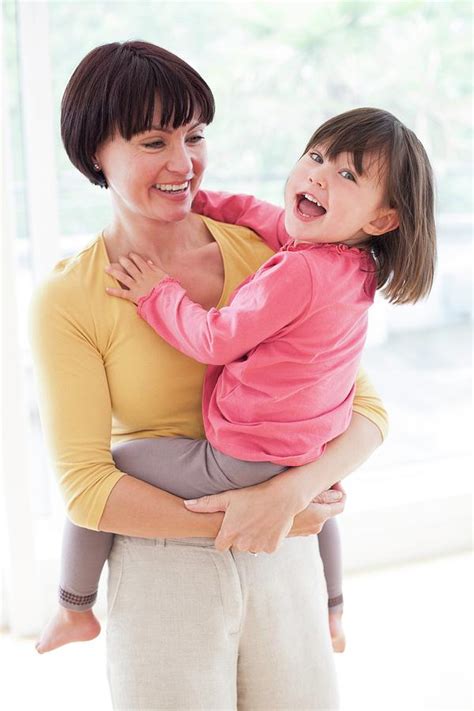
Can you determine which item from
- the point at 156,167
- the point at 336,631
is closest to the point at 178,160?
the point at 156,167

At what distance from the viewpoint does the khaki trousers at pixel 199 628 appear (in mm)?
1477

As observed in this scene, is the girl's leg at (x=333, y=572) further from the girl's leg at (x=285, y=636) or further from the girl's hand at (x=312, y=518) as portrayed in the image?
the girl's hand at (x=312, y=518)

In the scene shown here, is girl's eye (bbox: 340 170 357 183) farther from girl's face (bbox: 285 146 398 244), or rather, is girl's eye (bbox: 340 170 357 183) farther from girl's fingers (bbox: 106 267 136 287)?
girl's fingers (bbox: 106 267 136 287)

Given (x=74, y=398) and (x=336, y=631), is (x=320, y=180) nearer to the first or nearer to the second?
(x=74, y=398)

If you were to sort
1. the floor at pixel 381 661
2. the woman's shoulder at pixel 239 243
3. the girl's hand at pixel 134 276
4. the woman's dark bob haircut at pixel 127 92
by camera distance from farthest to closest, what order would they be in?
the floor at pixel 381 661 → the woman's shoulder at pixel 239 243 → the girl's hand at pixel 134 276 → the woman's dark bob haircut at pixel 127 92

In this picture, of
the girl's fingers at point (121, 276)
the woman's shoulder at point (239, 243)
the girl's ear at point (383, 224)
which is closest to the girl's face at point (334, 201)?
the girl's ear at point (383, 224)

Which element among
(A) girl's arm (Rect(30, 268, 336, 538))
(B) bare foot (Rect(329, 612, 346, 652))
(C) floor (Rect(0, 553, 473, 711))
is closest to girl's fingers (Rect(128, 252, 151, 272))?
(A) girl's arm (Rect(30, 268, 336, 538))

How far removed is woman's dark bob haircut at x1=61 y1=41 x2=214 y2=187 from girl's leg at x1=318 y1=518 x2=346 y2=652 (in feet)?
2.87

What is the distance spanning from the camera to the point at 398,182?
1412 mm

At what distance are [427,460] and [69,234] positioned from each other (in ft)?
5.45

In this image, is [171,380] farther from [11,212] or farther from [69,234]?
[69,234]

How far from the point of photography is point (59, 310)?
1465 mm

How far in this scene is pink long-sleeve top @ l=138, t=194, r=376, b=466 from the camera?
4.56 feet

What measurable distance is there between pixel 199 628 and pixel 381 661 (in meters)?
1.31
